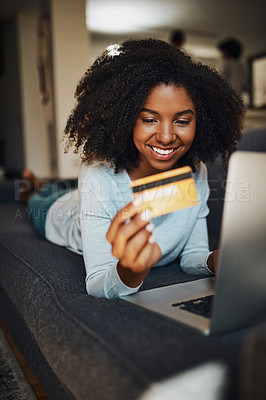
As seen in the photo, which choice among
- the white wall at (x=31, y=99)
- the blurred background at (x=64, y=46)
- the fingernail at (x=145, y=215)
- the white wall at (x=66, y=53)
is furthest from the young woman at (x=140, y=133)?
the white wall at (x=31, y=99)

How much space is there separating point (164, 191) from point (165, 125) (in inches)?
11.2

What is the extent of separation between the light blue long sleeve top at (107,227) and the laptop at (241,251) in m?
0.23

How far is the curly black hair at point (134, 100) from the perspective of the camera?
847 mm

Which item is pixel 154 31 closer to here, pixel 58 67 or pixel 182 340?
pixel 58 67

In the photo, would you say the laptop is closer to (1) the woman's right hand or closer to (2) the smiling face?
(1) the woman's right hand

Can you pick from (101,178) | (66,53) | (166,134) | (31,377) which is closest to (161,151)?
(166,134)

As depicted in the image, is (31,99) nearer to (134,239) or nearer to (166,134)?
(166,134)

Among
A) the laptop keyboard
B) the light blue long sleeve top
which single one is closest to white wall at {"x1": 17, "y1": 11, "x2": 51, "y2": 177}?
the light blue long sleeve top

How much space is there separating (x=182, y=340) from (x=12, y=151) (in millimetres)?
4899

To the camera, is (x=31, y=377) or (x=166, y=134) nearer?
(x=166, y=134)

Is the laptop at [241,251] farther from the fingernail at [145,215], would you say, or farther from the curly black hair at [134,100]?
the curly black hair at [134,100]

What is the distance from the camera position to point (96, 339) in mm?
543

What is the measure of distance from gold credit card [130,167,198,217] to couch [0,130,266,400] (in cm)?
18

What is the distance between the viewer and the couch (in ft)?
1.53
